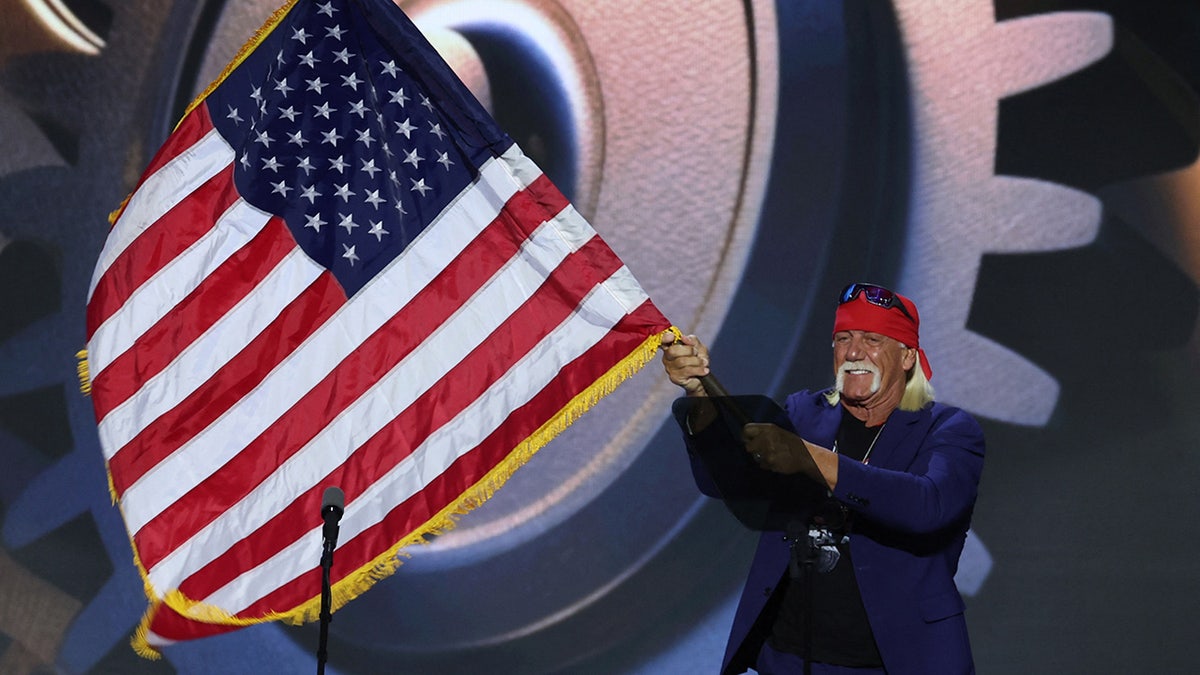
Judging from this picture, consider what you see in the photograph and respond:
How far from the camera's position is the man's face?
2479 millimetres

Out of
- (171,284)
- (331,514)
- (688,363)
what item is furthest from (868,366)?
(171,284)

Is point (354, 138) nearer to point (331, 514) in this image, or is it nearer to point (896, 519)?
point (331, 514)

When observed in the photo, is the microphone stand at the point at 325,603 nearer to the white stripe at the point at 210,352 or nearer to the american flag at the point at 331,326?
the american flag at the point at 331,326

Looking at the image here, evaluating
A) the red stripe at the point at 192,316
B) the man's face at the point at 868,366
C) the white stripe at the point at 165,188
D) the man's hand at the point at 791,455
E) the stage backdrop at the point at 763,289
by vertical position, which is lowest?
the stage backdrop at the point at 763,289

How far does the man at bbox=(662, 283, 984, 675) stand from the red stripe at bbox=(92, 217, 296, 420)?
0.91 m

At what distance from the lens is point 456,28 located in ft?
13.5

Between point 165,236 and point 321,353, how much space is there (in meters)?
0.44

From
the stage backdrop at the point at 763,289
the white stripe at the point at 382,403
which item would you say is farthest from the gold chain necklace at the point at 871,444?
the stage backdrop at the point at 763,289

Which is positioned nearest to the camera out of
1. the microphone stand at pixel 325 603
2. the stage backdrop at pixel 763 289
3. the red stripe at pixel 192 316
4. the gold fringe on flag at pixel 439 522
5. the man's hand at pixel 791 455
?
the man's hand at pixel 791 455

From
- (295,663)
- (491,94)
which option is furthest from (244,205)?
(295,663)

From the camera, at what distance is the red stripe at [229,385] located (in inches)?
106

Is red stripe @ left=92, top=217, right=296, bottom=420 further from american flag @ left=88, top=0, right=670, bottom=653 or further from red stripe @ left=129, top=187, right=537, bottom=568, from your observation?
red stripe @ left=129, top=187, right=537, bottom=568

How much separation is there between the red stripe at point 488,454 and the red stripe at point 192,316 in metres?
0.46

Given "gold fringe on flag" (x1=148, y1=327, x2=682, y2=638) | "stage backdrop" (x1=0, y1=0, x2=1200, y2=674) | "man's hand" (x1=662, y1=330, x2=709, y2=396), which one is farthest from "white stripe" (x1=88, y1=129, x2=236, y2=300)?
"stage backdrop" (x1=0, y1=0, x2=1200, y2=674)
